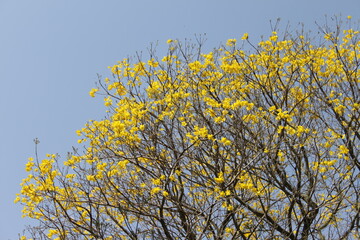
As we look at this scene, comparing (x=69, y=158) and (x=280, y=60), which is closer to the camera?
(x=69, y=158)

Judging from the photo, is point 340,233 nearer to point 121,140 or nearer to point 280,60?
point 280,60

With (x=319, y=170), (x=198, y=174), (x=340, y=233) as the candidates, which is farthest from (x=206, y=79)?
(x=340, y=233)

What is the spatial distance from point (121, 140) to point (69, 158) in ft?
4.37

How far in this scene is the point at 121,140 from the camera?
25.0 feet

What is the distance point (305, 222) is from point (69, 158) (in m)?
4.55

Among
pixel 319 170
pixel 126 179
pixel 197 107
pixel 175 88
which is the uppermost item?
pixel 175 88

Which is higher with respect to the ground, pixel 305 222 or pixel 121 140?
pixel 121 140

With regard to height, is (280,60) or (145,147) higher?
(280,60)

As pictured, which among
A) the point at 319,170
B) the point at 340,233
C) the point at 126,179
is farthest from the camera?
the point at 126,179

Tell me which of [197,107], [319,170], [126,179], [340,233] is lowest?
[340,233]

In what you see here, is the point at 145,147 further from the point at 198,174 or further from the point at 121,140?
the point at 198,174

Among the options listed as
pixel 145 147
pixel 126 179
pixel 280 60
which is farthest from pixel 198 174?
pixel 280 60

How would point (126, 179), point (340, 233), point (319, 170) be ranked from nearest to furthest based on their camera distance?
point (319, 170), point (340, 233), point (126, 179)

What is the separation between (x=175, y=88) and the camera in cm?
905
